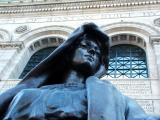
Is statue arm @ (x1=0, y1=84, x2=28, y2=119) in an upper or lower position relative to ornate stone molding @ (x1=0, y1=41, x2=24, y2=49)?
lower

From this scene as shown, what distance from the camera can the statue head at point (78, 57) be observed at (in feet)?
8.93

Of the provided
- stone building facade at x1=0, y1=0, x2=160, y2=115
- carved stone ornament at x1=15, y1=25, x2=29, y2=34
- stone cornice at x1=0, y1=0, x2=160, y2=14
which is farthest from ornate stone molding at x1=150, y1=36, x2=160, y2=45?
carved stone ornament at x1=15, y1=25, x2=29, y2=34

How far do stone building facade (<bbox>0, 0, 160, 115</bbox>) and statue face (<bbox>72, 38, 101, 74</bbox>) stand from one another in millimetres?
7015

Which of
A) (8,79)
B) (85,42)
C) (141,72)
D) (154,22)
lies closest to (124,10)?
(154,22)

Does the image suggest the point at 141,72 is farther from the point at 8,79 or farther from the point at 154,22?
the point at 8,79

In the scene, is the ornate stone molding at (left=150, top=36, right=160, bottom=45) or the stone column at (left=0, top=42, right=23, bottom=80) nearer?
the stone column at (left=0, top=42, right=23, bottom=80)

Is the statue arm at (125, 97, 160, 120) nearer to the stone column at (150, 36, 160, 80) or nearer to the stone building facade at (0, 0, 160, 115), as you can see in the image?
the stone building facade at (0, 0, 160, 115)

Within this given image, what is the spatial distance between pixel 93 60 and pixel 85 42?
206mm

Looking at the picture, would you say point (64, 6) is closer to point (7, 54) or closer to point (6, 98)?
point (7, 54)

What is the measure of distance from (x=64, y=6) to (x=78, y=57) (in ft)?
39.2

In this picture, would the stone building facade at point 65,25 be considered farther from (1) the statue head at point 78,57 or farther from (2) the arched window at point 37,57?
(1) the statue head at point 78,57

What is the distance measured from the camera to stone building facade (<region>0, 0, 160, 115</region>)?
11078 millimetres

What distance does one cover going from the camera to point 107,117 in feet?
6.69

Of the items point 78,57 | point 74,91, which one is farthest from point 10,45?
point 74,91
